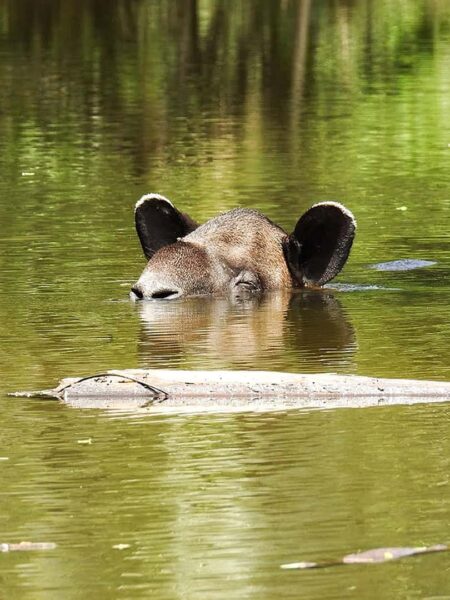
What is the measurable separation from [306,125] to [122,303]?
49.3 feet

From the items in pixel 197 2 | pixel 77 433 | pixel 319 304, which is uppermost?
pixel 77 433

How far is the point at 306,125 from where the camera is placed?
94.9 ft

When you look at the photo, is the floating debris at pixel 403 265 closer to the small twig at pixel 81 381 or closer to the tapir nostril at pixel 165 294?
the tapir nostril at pixel 165 294

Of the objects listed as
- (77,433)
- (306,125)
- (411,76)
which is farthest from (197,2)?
(77,433)

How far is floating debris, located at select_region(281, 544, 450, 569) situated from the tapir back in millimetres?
7327

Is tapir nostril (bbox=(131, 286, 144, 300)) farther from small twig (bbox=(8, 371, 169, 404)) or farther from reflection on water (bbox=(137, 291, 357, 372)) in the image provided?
small twig (bbox=(8, 371, 169, 404))

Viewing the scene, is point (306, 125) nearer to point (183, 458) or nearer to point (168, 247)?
point (168, 247)

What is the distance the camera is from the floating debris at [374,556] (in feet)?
23.3

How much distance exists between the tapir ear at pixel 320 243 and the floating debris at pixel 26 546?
727 cm

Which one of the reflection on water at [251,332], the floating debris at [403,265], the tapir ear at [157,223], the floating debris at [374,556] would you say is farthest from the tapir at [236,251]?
the floating debris at [374,556]

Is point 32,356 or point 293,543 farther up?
point 293,543

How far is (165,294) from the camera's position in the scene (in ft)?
46.8

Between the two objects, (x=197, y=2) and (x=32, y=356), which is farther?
(x=197, y=2)

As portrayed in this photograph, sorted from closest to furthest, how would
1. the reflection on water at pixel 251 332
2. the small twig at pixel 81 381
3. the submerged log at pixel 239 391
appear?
the submerged log at pixel 239 391 < the small twig at pixel 81 381 < the reflection on water at pixel 251 332
